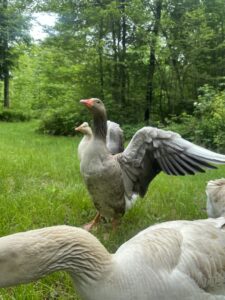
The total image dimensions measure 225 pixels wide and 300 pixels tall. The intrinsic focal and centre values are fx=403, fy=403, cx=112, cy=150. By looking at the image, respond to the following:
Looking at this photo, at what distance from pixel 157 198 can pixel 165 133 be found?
5.88 feet

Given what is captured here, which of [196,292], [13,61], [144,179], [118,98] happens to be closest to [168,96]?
[118,98]

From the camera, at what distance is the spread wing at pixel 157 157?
3.78 meters

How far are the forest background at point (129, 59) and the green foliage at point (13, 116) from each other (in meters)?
4.71

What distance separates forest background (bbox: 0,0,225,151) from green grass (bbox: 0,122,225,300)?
7123mm

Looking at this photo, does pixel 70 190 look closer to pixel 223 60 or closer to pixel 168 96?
pixel 168 96

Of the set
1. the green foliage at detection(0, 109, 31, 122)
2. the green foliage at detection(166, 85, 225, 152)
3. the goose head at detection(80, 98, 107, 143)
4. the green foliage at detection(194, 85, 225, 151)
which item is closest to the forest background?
the green foliage at detection(166, 85, 225, 152)

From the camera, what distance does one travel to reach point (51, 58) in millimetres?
16000

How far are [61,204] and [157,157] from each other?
1.37 meters

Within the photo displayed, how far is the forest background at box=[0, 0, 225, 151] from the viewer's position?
15.9m

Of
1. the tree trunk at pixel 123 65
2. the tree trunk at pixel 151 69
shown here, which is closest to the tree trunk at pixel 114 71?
the tree trunk at pixel 123 65

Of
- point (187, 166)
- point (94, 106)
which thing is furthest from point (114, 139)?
point (187, 166)

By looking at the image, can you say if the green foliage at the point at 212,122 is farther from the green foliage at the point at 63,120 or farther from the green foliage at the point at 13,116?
A: the green foliage at the point at 13,116

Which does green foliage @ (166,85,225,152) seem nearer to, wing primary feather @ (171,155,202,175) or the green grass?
the green grass

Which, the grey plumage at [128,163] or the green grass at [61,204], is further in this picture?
the grey plumage at [128,163]
